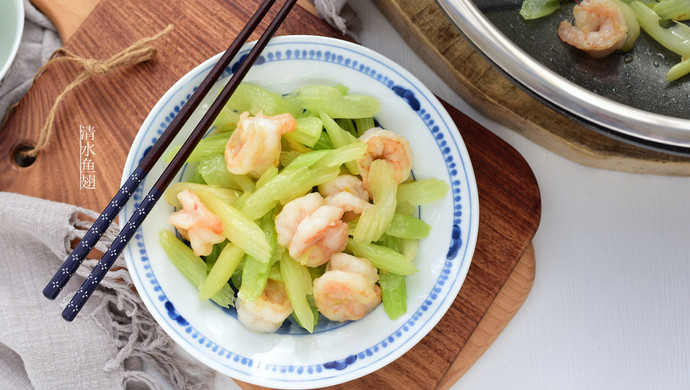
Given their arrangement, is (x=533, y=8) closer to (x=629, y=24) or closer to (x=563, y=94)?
(x=629, y=24)

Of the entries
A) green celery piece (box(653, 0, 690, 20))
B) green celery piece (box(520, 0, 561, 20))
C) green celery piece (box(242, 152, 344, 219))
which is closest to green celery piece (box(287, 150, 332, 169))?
green celery piece (box(242, 152, 344, 219))

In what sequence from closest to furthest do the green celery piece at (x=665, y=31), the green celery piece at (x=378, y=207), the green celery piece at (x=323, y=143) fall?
the green celery piece at (x=378, y=207) < the green celery piece at (x=323, y=143) < the green celery piece at (x=665, y=31)

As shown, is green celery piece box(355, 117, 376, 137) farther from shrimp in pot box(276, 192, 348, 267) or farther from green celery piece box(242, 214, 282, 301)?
green celery piece box(242, 214, 282, 301)

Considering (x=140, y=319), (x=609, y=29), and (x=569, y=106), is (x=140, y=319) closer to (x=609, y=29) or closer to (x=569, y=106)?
(x=569, y=106)

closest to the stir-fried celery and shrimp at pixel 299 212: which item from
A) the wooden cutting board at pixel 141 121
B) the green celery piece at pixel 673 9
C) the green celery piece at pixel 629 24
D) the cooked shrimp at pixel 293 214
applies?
the cooked shrimp at pixel 293 214

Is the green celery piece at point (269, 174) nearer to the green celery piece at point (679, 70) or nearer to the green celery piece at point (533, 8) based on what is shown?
the green celery piece at point (533, 8)

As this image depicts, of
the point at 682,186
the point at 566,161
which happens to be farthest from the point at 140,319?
the point at 682,186

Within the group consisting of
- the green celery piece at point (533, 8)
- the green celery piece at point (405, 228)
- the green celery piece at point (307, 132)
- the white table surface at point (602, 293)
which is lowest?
the white table surface at point (602, 293)
